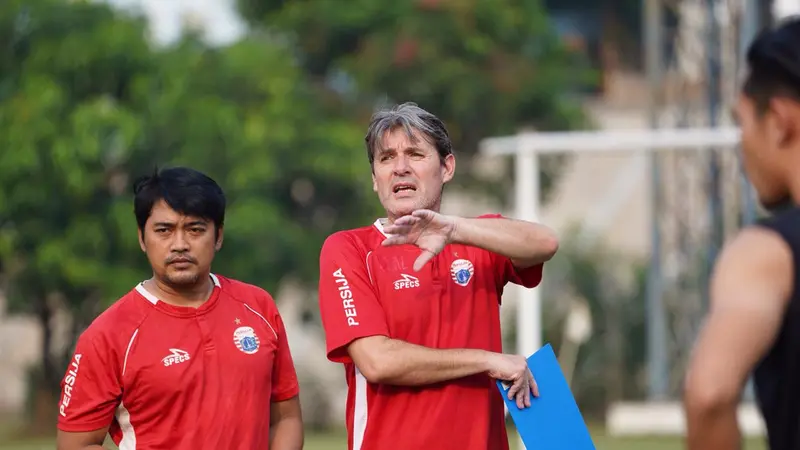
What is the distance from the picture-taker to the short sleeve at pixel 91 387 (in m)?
4.93

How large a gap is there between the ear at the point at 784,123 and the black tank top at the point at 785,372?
0.14m

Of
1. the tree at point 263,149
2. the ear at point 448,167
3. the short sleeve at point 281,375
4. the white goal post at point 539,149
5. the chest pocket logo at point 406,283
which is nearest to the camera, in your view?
the chest pocket logo at point 406,283

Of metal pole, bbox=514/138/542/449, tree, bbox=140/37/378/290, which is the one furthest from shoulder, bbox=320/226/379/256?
tree, bbox=140/37/378/290

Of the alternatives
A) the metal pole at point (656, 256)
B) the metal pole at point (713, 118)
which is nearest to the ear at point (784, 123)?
the metal pole at point (713, 118)

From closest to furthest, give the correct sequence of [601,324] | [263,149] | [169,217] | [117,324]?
1. [117,324]
2. [169,217]
3. [263,149]
4. [601,324]

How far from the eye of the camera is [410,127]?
4.85 metres

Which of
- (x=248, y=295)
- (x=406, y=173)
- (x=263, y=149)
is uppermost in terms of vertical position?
(x=263, y=149)

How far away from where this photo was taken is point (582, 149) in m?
16.7

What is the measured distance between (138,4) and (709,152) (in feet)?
36.7

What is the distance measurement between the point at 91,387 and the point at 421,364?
1.08 m

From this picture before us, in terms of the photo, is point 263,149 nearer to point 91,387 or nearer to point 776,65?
point 91,387

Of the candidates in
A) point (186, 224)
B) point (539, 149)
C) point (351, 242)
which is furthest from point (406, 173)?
point (539, 149)

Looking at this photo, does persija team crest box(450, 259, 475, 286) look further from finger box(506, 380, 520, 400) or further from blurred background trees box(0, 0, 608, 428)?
blurred background trees box(0, 0, 608, 428)

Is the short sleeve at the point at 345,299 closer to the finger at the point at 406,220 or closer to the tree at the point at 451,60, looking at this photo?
the finger at the point at 406,220
